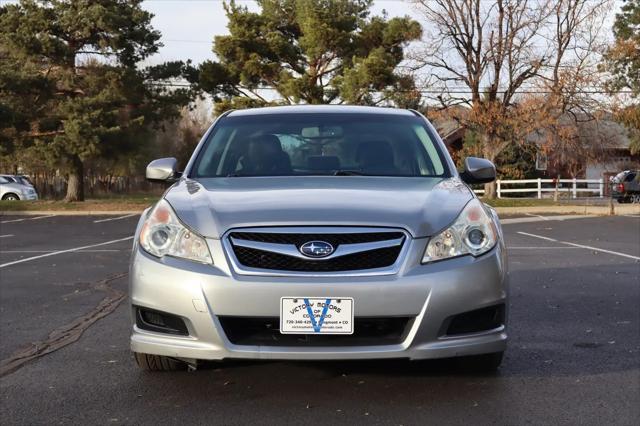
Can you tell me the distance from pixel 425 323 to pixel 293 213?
2.70 feet

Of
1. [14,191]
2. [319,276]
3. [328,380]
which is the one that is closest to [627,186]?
[14,191]

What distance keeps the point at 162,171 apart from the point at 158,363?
4.74 ft

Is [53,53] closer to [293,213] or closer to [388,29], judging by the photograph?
[388,29]

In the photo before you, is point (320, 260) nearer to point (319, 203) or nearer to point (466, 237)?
point (319, 203)

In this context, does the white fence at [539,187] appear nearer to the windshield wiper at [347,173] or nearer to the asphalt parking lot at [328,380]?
the asphalt parking lot at [328,380]

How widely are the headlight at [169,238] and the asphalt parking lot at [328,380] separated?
2.44ft

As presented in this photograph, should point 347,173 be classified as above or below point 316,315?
above

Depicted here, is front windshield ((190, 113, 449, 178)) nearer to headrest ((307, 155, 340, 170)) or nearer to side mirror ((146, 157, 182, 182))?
headrest ((307, 155, 340, 170))

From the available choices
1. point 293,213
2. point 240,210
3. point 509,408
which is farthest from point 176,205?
point 509,408

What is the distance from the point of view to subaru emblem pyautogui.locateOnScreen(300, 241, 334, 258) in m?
3.99

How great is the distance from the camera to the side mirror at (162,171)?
565 cm

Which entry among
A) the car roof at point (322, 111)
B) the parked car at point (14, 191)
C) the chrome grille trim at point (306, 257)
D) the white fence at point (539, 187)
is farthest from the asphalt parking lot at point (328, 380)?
the parked car at point (14, 191)

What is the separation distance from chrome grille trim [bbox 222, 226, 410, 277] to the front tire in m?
0.98

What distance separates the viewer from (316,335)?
4.00m
